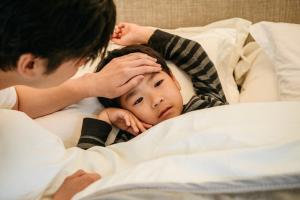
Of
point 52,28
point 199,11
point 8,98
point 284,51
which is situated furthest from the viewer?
point 199,11

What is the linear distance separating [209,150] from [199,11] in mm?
712

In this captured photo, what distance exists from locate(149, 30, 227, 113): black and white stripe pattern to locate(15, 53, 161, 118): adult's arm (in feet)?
0.46

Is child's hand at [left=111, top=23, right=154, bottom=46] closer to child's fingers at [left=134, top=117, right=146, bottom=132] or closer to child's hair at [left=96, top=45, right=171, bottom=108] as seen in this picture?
child's hair at [left=96, top=45, right=171, bottom=108]

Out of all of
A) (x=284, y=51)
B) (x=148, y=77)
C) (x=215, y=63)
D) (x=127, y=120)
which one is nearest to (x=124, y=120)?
(x=127, y=120)

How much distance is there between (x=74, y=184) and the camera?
851mm

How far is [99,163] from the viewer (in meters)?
0.94

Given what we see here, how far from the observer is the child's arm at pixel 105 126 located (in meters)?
1.06

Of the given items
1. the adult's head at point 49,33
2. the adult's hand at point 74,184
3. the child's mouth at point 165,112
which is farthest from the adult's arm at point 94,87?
the adult's head at point 49,33

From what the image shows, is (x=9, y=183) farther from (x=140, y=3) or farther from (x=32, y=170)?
(x=140, y=3)

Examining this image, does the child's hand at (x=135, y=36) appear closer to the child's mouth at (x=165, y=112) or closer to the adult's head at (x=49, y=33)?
the child's mouth at (x=165, y=112)

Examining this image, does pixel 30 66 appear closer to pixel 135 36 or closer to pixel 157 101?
pixel 157 101

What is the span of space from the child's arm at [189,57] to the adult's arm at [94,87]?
0.14 meters

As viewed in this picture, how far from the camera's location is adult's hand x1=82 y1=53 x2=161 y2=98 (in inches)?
42.5

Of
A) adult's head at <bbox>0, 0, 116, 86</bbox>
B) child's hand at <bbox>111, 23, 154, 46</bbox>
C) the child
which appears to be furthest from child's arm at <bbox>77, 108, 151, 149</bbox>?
adult's head at <bbox>0, 0, 116, 86</bbox>
